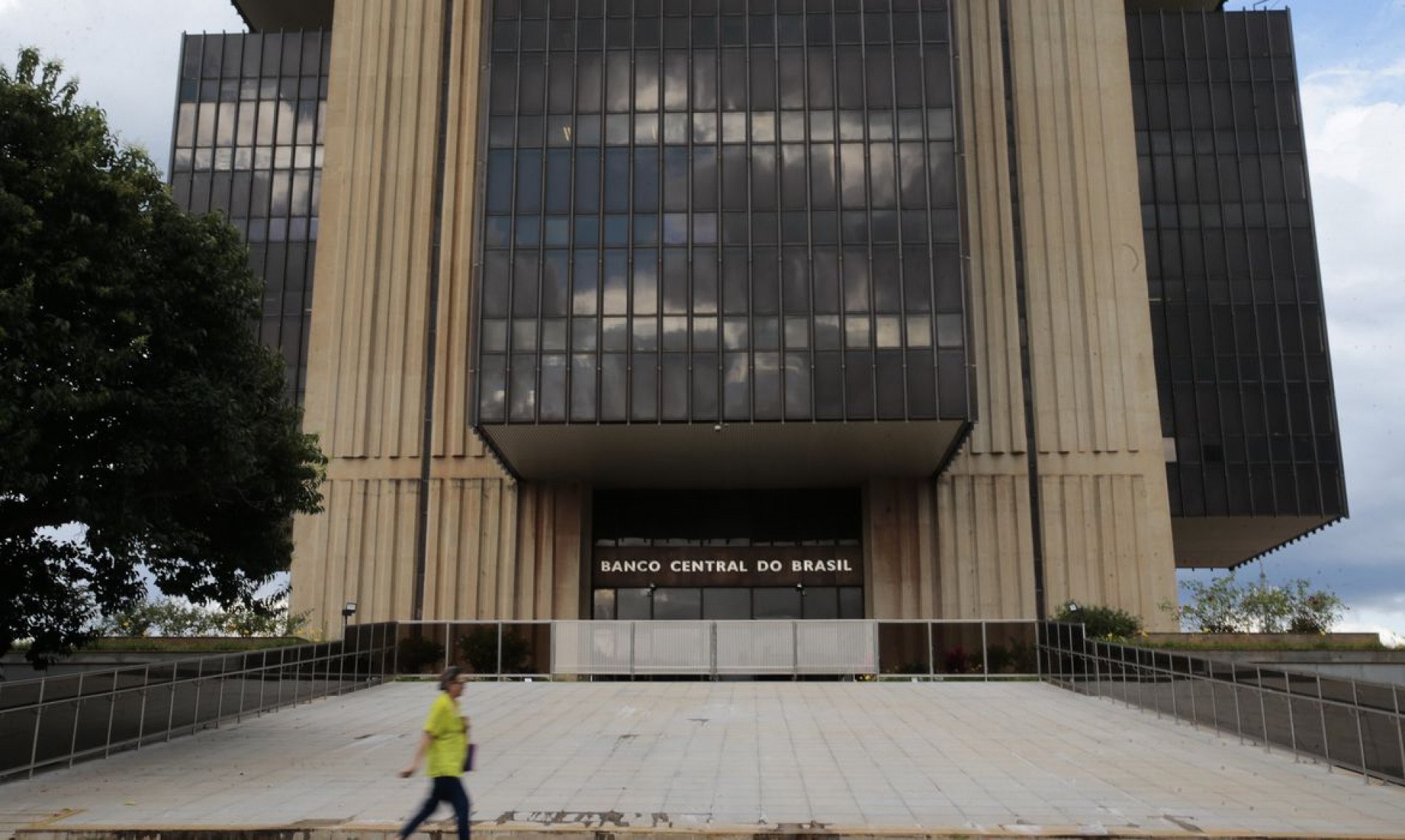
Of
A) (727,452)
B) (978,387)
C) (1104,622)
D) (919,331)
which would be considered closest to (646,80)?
(919,331)

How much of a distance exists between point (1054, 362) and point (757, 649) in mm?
16631

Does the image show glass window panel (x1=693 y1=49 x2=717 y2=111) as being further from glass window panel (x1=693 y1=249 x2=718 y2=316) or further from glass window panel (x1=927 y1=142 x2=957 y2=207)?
glass window panel (x1=927 y1=142 x2=957 y2=207)

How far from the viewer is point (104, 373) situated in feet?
50.8

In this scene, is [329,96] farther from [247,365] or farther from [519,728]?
[519,728]

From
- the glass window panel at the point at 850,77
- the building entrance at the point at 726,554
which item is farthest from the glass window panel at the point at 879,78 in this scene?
the building entrance at the point at 726,554

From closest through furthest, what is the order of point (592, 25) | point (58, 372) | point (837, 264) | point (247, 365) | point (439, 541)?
point (58, 372) → point (247, 365) → point (837, 264) → point (592, 25) → point (439, 541)

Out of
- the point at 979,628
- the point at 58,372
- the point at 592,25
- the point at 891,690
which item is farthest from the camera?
the point at 592,25

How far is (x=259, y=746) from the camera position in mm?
16969

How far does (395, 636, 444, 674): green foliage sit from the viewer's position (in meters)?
29.8

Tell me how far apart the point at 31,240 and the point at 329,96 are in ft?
94.4

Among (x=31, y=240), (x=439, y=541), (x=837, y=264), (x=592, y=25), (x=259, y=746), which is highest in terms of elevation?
(x=592, y=25)

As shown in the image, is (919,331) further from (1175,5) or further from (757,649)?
(1175,5)

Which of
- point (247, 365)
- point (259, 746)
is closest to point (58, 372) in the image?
point (247, 365)

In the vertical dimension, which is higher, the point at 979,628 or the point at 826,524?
the point at 826,524
